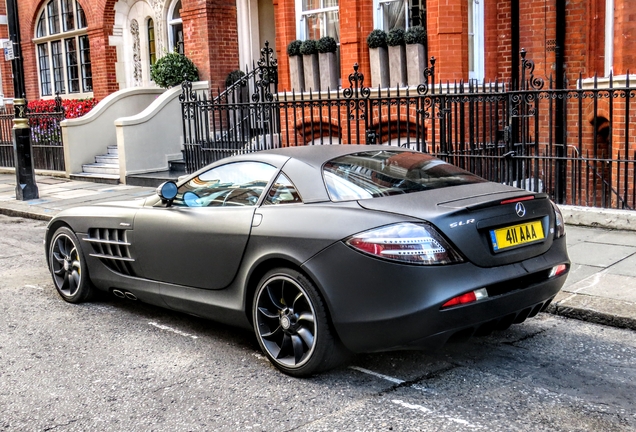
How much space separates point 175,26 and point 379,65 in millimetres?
8223

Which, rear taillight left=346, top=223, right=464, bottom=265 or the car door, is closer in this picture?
rear taillight left=346, top=223, right=464, bottom=265

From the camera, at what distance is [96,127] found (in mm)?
17719

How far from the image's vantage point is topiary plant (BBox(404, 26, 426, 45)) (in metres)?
12.4

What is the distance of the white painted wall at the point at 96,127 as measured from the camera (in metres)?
17.4

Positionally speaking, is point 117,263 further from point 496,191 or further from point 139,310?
point 496,191

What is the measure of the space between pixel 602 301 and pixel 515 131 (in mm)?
5055

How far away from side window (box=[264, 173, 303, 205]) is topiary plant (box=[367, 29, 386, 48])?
838 centimetres

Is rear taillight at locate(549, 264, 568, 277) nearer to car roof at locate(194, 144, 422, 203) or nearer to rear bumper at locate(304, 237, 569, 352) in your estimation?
rear bumper at locate(304, 237, 569, 352)

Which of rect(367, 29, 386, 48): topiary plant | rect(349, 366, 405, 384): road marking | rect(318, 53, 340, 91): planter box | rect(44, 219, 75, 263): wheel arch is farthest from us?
rect(318, 53, 340, 91): planter box

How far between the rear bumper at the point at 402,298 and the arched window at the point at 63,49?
19.5 metres

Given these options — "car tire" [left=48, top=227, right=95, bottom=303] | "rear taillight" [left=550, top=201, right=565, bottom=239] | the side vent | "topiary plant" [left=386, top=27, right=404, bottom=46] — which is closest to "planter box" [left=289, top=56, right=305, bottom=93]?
"topiary plant" [left=386, top=27, right=404, bottom=46]

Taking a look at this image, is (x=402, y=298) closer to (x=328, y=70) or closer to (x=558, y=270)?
(x=558, y=270)

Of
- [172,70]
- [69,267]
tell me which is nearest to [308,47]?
[172,70]

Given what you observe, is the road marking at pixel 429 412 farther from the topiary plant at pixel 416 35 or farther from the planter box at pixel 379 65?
the planter box at pixel 379 65
